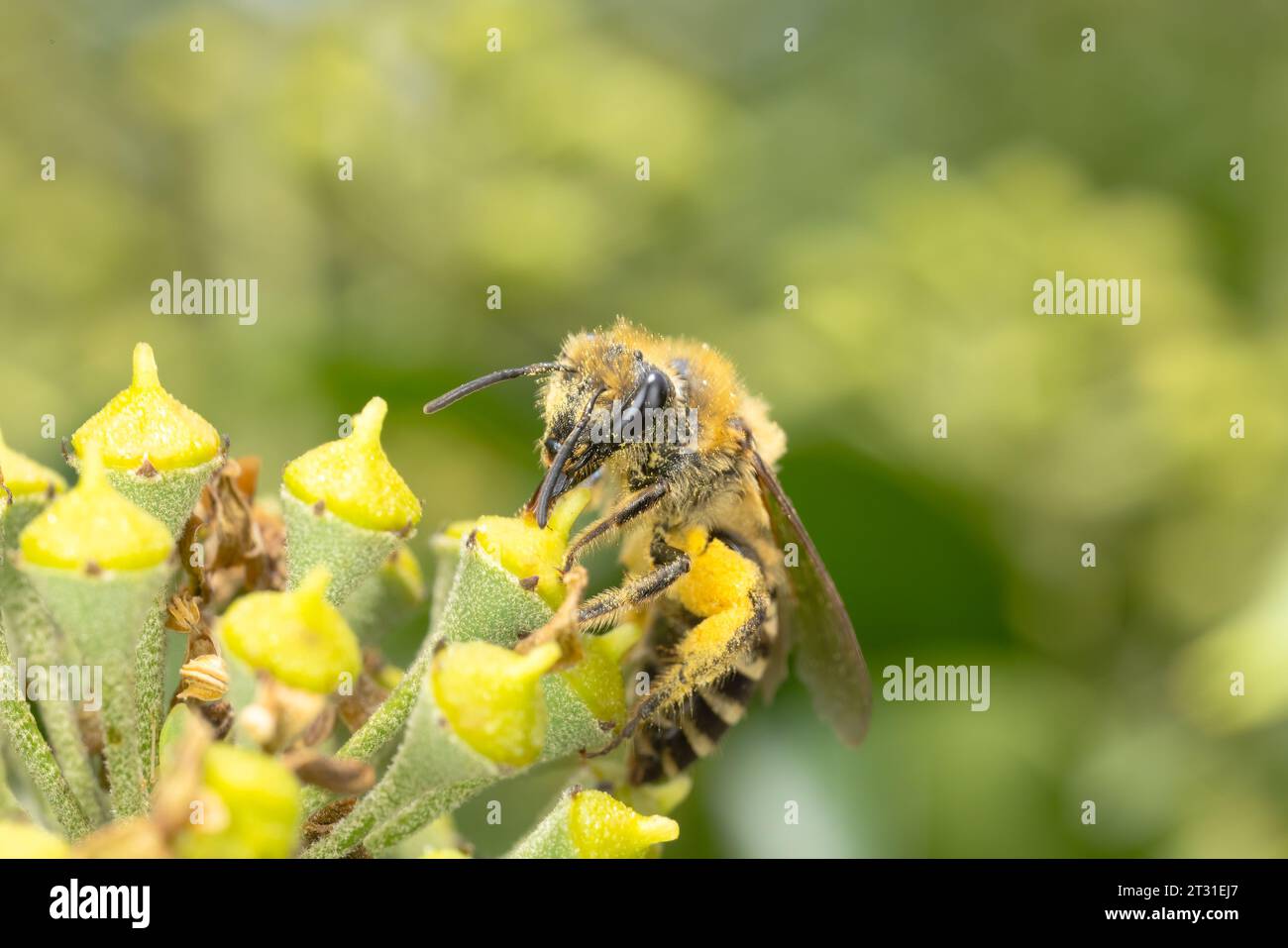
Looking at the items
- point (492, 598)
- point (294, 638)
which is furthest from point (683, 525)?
point (294, 638)

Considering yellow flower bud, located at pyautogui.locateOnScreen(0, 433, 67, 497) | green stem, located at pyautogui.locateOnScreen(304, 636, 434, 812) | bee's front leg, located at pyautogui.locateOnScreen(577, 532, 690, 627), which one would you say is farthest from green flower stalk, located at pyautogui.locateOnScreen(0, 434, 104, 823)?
bee's front leg, located at pyautogui.locateOnScreen(577, 532, 690, 627)

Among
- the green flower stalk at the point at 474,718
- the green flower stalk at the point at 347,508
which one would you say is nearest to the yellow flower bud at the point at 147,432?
the green flower stalk at the point at 347,508

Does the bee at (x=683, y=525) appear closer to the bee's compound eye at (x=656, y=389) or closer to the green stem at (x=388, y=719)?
the bee's compound eye at (x=656, y=389)

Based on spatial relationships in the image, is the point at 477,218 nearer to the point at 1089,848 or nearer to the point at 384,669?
the point at 384,669
